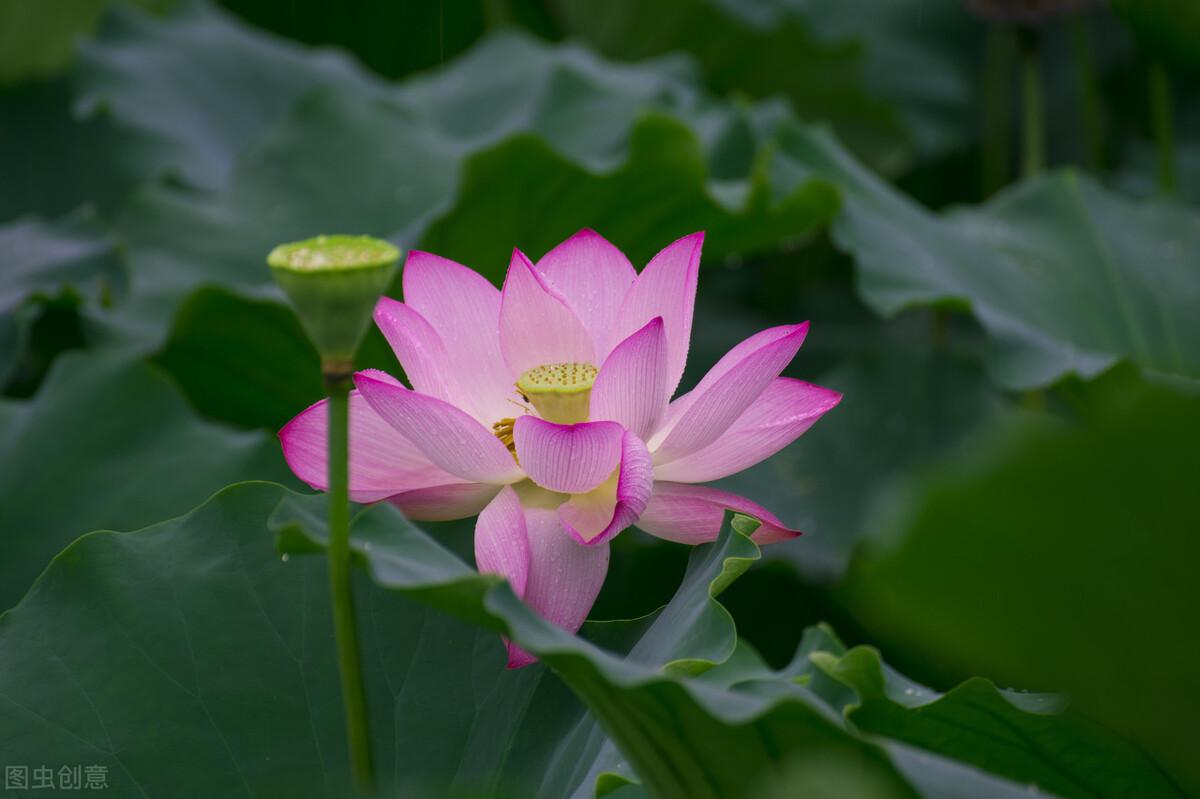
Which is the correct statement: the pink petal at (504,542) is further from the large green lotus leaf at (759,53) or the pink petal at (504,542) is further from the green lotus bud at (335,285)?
the large green lotus leaf at (759,53)

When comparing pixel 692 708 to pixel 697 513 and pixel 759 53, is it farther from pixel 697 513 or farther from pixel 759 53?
pixel 759 53

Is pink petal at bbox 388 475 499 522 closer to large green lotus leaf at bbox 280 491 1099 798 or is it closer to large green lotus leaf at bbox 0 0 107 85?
large green lotus leaf at bbox 280 491 1099 798

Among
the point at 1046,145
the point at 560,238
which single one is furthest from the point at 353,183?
the point at 1046,145

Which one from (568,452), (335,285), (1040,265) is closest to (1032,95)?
(1040,265)

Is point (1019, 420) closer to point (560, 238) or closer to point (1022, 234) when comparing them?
point (560, 238)

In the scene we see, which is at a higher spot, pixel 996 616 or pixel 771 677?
pixel 996 616

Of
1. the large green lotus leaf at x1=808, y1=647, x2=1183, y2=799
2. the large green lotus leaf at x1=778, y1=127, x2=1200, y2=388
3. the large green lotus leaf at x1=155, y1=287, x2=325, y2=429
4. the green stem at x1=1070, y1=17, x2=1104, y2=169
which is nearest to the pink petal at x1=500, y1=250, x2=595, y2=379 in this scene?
the large green lotus leaf at x1=808, y1=647, x2=1183, y2=799
